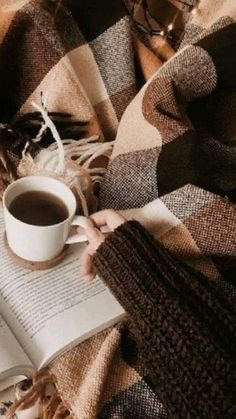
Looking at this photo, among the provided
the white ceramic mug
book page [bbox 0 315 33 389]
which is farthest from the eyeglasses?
book page [bbox 0 315 33 389]

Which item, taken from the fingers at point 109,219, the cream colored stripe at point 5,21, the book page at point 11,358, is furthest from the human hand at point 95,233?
the cream colored stripe at point 5,21

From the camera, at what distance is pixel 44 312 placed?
67 cm

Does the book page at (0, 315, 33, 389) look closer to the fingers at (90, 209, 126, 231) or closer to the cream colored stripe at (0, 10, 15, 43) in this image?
the fingers at (90, 209, 126, 231)

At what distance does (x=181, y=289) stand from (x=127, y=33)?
1.48 feet

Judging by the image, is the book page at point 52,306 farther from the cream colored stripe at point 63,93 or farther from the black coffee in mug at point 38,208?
the cream colored stripe at point 63,93

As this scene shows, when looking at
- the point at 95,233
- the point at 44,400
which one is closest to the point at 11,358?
the point at 44,400

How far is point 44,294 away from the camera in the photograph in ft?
2.24

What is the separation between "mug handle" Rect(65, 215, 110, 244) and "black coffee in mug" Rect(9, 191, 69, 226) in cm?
1

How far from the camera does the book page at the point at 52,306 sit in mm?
647

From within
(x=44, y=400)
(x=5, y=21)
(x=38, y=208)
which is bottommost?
(x=44, y=400)

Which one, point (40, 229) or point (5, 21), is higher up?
point (5, 21)

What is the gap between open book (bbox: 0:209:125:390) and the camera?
64cm

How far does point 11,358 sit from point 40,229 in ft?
0.47

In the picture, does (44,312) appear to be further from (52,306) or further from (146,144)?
(146,144)
